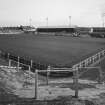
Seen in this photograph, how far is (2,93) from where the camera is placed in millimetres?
9000

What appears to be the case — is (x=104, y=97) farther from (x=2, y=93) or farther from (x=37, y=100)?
(x=2, y=93)

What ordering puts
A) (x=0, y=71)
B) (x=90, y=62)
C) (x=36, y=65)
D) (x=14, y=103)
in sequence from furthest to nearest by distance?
1. (x=90, y=62)
2. (x=36, y=65)
3. (x=0, y=71)
4. (x=14, y=103)

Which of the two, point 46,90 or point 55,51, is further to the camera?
point 55,51

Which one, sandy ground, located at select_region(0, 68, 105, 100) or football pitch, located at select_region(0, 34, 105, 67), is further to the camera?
football pitch, located at select_region(0, 34, 105, 67)

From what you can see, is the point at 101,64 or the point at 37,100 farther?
the point at 101,64

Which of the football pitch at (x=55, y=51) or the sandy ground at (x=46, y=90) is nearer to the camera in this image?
the sandy ground at (x=46, y=90)

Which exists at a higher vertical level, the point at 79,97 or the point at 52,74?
the point at 79,97

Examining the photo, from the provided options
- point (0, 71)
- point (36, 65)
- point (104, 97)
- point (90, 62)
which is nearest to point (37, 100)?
point (104, 97)

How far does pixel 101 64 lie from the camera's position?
82.6 ft

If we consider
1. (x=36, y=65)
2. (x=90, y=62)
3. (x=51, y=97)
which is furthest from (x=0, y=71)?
(x=90, y=62)

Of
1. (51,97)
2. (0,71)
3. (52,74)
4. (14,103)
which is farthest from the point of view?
(52,74)

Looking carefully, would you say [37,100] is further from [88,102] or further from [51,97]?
[88,102]

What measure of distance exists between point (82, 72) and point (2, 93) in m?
Result: 13.1

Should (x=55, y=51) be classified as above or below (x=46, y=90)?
below
